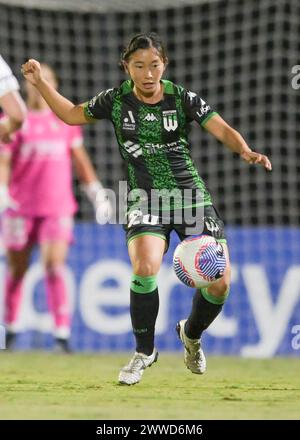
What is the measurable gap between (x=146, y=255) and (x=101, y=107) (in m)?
0.94

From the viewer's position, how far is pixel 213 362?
909 cm

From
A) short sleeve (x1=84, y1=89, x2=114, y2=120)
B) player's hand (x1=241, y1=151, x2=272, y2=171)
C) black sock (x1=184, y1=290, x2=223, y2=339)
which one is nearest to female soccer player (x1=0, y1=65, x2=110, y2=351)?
black sock (x1=184, y1=290, x2=223, y2=339)

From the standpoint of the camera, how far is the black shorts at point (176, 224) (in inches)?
257

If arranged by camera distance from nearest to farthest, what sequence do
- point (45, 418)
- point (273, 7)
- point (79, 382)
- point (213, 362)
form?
point (45, 418) → point (79, 382) → point (213, 362) → point (273, 7)

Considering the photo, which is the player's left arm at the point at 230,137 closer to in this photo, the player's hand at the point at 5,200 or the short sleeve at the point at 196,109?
the short sleeve at the point at 196,109

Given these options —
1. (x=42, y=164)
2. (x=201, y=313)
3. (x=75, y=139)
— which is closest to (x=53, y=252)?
(x=42, y=164)

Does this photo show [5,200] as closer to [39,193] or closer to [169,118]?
[39,193]

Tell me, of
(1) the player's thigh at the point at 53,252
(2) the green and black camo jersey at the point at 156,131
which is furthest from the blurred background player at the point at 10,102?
(1) the player's thigh at the point at 53,252

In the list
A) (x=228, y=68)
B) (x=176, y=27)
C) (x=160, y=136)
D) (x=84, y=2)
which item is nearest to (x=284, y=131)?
(x=228, y=68)

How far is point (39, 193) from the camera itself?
10.5 metres

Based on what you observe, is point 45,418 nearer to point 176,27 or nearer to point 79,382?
point 79,382

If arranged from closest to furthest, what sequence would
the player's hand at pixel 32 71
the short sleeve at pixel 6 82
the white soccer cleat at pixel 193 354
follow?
the player's hand at pixel 32 71 → the white soccer cleat at pixel 193 354 → the short sleeve at pixel 6 82

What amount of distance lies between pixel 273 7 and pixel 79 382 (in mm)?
6828

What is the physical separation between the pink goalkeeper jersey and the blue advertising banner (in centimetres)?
48
